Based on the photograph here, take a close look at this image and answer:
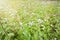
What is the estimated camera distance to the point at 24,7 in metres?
1.66

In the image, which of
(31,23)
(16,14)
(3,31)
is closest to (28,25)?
(31,23)

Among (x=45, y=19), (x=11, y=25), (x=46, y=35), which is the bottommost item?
(x=46, y=35)

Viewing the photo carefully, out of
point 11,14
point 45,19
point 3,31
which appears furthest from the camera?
point 45,19

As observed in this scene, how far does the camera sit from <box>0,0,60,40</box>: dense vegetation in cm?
135

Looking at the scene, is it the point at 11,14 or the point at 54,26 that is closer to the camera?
the point at 11,14

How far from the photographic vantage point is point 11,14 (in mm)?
1454

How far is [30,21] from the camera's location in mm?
1559

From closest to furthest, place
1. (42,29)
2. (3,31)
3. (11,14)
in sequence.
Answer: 1. (3,31)
2. (11,14)
3. (42,29)

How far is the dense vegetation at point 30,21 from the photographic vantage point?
135cm

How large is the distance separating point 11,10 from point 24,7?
204 millimetres

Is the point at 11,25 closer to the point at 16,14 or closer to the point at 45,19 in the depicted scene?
the point at 16,14

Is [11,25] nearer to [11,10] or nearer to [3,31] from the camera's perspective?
[3,31]

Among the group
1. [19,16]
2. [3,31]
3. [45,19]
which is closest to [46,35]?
[45,19]

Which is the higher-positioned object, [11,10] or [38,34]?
[11,10]
